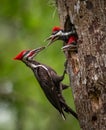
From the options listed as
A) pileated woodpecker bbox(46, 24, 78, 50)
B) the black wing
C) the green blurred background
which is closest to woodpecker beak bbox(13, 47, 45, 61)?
the black wing

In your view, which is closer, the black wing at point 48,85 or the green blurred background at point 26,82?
the black wing at point 48,85

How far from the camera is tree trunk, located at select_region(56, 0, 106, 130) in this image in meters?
6.62

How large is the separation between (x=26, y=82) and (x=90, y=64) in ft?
13.5

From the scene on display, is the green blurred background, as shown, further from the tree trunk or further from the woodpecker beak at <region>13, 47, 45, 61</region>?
the tree trunk

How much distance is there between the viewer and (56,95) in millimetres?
7637

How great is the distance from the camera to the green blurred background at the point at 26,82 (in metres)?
10.3

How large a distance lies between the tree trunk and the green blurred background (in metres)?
3.13

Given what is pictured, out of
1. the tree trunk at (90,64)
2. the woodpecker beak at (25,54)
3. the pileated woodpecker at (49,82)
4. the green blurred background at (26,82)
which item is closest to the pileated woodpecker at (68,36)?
the tree trunk at (90,64)

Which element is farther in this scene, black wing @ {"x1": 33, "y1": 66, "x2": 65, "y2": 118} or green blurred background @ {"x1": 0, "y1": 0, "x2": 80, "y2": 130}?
green blurred background @ {"x1": 0, "y1": 0, "x2": 80, "y2": 130}

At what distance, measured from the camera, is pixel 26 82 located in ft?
35.2

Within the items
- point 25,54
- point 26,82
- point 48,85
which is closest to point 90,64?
point 48,85

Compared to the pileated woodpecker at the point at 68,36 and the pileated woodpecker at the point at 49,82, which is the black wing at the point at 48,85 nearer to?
the pileated woodpecker at the point at 49,82

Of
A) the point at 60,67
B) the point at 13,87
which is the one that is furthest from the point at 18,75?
the point at 60,67

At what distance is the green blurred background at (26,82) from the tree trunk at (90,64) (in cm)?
313
